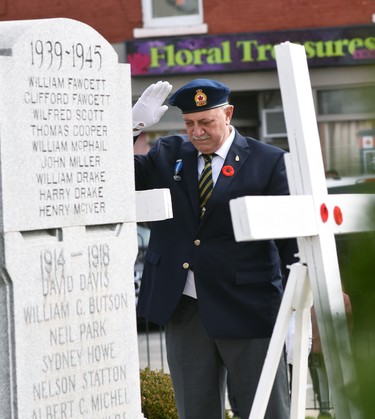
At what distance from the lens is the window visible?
65.2ft

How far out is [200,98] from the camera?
482 centimetres

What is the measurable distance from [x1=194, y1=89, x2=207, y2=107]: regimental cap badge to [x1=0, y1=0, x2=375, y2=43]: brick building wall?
14665 mm

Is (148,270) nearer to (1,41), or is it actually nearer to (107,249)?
(107,249)

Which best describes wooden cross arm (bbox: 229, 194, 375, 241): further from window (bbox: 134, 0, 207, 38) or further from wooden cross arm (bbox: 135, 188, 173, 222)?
window (bbox: 134, 0, 207, 38)

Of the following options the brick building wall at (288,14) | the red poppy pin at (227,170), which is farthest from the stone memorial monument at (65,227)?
the brick building wall at (288,14)

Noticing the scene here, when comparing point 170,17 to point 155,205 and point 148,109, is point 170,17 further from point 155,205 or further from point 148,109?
point 155,205

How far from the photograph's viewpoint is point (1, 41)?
4.20 metres

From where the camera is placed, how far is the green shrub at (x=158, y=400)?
18.6 feet

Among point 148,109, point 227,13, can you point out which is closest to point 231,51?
point 227,13

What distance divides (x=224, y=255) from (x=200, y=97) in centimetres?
70

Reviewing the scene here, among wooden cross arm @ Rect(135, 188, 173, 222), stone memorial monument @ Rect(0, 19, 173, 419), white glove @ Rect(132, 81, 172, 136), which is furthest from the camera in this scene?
white glove @ Rect(132, 81, 172, 136)

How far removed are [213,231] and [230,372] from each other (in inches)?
23.5

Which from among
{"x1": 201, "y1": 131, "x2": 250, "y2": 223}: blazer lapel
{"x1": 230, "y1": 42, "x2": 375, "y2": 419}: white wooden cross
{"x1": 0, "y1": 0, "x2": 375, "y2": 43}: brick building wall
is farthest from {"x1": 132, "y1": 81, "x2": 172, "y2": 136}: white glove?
{"x1": 0, "y1": 0, "x2": 375, "y2": 43}: brick building wall

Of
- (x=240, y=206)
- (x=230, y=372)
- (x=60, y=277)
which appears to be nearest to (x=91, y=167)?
(x=60, y=277)
